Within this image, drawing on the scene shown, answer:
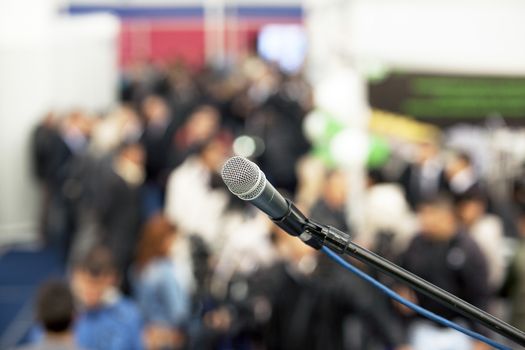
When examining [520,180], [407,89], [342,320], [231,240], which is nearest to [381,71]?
[407,89]

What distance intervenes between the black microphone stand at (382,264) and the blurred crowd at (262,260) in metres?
1.85

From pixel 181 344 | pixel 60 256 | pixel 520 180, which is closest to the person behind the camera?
pixel 181 344

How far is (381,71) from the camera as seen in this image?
6465 mm

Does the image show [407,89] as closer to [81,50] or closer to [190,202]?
[190,202]

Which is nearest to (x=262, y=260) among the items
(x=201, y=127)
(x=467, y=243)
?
(x=467, y=243)

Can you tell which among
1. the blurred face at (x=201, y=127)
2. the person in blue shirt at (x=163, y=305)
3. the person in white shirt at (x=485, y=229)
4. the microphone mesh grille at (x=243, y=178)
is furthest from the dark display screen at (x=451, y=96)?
the microphone mesh grille at (x=243, y=178)

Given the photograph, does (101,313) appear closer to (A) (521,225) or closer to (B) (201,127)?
(A) (521,225)

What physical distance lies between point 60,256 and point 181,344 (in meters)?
5.40

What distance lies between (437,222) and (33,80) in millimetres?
8319

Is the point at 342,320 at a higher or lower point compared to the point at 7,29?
lower

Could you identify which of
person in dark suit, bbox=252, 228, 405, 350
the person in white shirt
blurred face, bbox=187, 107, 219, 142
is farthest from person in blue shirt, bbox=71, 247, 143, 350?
blurred face, bbox=187, 107, 219, 142

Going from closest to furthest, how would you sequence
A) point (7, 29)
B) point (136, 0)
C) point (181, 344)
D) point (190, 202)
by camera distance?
point (181, 344) → point (190, 202) → point (7, 29) → point (136, 0)

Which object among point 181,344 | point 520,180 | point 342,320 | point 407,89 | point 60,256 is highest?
point 407,89

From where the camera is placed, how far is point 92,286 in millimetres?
4164
